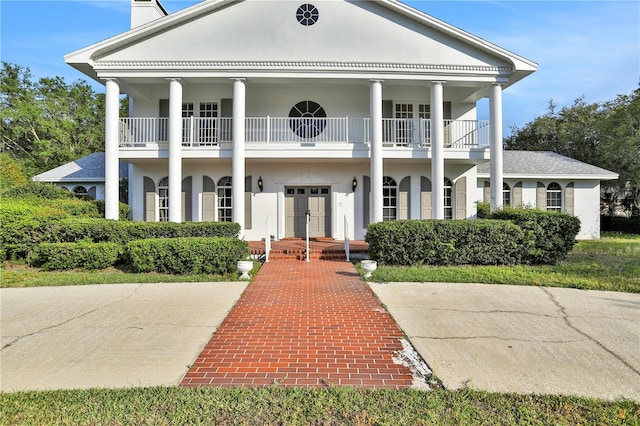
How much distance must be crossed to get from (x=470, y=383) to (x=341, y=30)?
11961mm

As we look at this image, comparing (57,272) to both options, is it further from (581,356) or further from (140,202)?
(581,356)

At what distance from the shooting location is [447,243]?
954 centimetres

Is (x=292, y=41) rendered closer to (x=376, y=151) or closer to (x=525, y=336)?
(x=376, y=151)

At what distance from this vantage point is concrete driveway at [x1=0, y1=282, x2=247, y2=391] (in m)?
3.68

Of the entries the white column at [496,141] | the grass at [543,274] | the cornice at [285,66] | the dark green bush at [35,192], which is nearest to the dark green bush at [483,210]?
the white column at [496,141]

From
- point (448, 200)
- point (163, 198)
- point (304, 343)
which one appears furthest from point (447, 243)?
point (163, 198)

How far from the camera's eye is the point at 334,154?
41.2ft

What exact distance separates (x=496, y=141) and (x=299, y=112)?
762 centimetres

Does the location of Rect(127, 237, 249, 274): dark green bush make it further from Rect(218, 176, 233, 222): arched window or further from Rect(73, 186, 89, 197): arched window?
Rect(73, 186, 89, 197): arched window

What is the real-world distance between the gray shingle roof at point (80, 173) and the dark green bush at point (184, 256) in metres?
9.13

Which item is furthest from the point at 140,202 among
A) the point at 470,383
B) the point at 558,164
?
the point at 558,164

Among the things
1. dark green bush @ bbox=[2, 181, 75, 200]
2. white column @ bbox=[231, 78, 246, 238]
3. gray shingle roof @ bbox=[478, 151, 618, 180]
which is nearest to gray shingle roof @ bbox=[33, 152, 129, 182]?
dark green bush @ bbox=[2, 181, 75, 200]

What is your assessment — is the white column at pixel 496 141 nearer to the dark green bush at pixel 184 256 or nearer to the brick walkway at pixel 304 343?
the brick walkway at pixel 304 343

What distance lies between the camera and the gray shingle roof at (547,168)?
1642 cm
